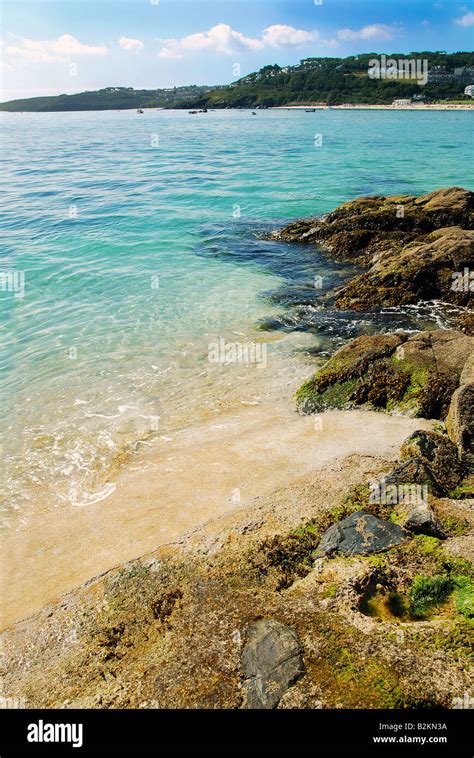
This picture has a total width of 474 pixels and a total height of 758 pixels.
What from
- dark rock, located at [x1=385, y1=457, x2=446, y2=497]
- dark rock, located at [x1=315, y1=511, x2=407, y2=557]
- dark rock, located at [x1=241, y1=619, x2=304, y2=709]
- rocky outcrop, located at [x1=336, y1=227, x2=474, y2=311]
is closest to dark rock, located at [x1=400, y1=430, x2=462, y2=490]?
dark rock, located at [x1=385, y1=457, x2=446, y2=497]

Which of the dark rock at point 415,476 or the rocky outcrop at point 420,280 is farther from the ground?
the rocky outcrop at point 420,280

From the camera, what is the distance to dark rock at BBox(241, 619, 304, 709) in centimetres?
400

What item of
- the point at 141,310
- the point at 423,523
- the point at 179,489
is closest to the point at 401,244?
the point at 141,310

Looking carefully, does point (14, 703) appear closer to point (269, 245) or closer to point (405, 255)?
point (405, 255)

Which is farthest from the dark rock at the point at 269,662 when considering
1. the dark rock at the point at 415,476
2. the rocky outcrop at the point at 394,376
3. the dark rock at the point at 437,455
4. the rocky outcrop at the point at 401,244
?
the rocky outcrop at the point at 401,244

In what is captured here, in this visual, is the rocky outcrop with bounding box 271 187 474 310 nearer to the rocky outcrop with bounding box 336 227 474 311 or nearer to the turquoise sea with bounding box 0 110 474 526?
the rocky outcrop with bounding box 336 227 474 311

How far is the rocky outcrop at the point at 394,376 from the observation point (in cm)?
932

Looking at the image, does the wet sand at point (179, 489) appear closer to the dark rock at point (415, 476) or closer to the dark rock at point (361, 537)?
the dark rock at point (415, 476)

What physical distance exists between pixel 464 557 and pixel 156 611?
3.52m

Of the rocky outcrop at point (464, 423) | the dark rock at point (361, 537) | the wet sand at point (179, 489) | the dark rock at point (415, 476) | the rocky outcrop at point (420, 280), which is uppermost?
the rocky outcrop at point (420, 280)

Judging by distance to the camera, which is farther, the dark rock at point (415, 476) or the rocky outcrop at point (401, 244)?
the rocky outcrop at point (401, 244)

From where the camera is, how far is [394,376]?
10.0m

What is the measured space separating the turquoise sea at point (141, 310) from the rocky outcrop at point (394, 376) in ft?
4.93

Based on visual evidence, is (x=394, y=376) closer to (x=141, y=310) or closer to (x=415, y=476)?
(x=415, y=476)
